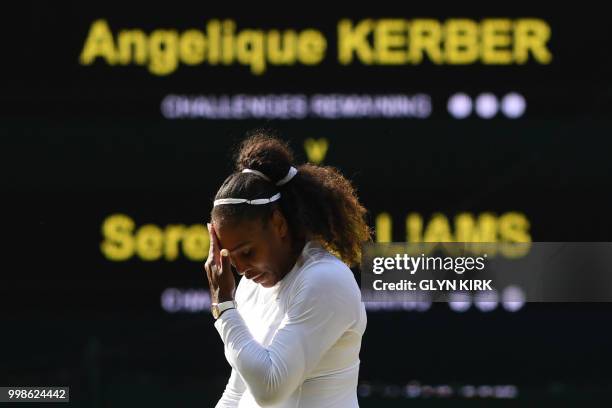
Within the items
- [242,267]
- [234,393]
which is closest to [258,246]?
[242,267]

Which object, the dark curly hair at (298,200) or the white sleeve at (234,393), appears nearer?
the dark curly hair at (298,200)

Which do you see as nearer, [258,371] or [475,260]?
[258,371]

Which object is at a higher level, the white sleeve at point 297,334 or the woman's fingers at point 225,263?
the woman's fingers at point 225,263

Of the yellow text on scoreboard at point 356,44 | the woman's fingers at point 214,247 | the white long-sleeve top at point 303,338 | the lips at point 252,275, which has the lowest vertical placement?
the white long-sleeve top at point 303,338

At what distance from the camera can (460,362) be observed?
4059 millimetres

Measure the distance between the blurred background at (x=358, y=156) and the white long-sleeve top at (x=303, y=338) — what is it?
1.77 meters

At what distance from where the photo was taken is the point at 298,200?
2373 millimetres

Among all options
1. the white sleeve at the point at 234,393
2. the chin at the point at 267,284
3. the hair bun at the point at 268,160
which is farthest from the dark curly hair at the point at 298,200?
the white sleeve at the point at 234,393

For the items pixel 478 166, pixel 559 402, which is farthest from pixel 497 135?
pixel 559 402

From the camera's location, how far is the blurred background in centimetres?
404

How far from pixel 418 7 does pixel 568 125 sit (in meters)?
0.65

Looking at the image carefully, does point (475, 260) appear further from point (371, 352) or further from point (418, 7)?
point (418, 7)

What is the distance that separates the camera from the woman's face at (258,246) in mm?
2293

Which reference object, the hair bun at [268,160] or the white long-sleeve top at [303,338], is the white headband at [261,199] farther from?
the white long-sleeve top at [303,338]
